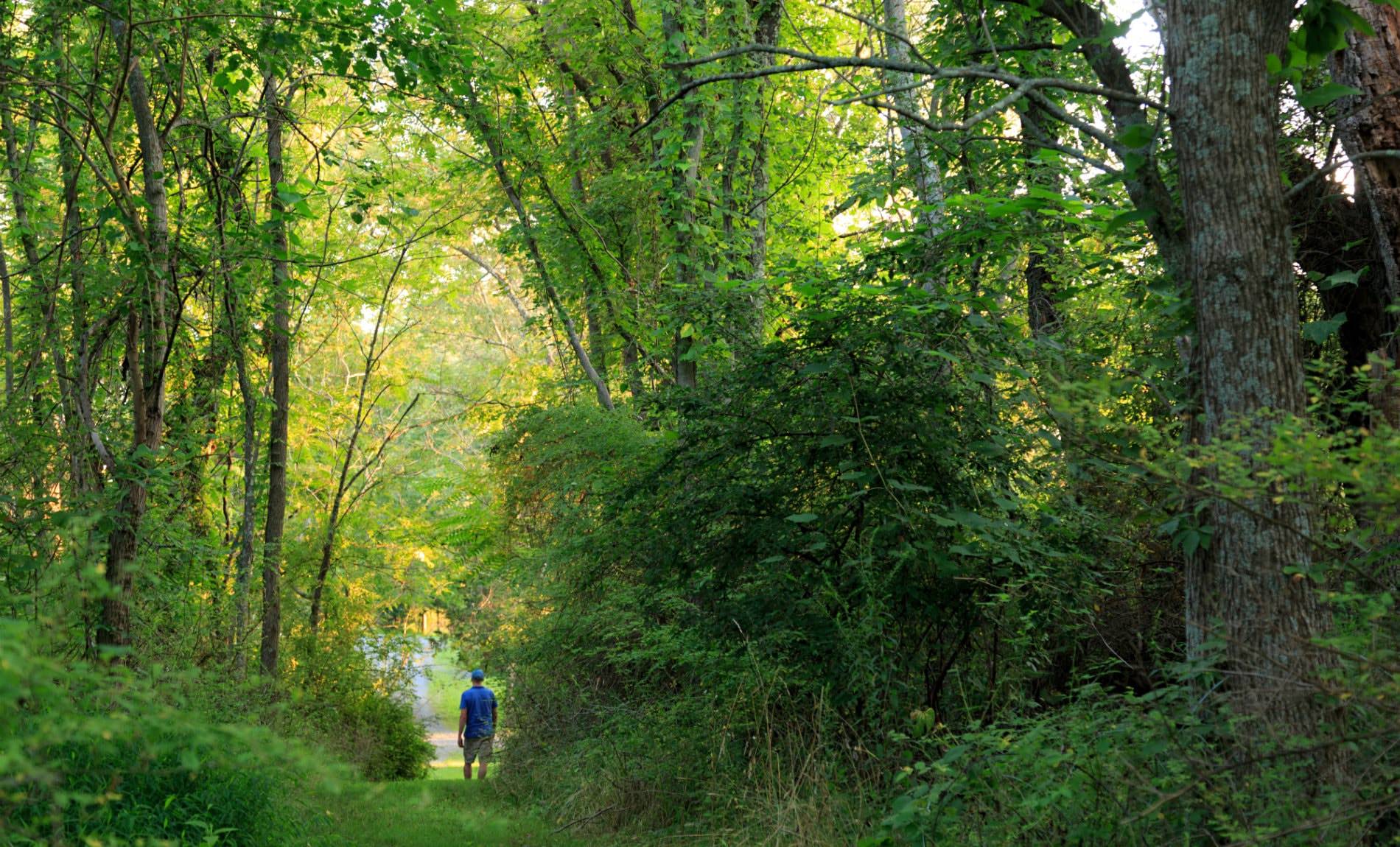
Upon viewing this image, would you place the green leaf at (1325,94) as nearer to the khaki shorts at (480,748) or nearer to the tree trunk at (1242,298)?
the tree trunk at (1242,298)

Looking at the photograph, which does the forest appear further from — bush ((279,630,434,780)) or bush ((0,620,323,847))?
bush ((279,630,434,780))

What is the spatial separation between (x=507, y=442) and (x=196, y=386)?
3889 mm

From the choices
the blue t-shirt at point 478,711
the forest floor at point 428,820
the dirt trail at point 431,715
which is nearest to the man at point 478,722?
the blue t-shirt at point 478,711

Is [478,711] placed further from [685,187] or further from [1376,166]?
[1376,166]

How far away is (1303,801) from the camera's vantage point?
362 cm

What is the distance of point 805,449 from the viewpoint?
22.9ft

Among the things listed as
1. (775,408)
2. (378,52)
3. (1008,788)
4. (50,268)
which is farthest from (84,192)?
(1008,788)

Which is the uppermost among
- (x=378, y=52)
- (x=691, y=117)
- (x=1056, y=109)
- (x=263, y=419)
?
(x=691, y=117)

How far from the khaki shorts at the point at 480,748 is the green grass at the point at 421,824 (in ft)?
9.73

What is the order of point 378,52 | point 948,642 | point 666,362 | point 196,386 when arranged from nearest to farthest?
1. point 948,642
2. point 378,52
3. point 196,386
4. point 666,362

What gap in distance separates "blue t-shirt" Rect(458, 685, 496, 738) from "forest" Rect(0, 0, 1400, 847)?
0.37 m

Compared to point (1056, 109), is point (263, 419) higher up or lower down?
higher up

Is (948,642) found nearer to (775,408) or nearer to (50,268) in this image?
(775,408)

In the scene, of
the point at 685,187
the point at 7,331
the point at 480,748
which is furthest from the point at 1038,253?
the point at 480,748
